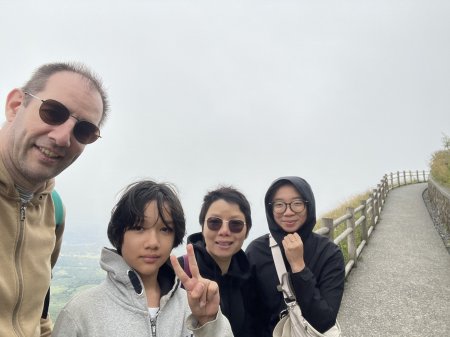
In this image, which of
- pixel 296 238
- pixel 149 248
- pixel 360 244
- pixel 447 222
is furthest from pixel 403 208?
pixel 149 248

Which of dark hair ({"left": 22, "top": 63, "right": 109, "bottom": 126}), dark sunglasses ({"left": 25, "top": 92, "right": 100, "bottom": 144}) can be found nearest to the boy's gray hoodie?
dark sunglasses ({"left": 25, "top": 92, "right": 100, "bottom": 144})

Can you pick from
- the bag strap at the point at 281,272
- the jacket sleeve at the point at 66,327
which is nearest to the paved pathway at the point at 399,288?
the bag strap at the point at 281,272

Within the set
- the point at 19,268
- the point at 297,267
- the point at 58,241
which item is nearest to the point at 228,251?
the point at 297,267

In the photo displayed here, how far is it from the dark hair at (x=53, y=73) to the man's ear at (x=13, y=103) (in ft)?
0.12

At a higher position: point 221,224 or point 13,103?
point 13,103

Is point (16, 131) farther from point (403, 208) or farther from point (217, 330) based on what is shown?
point (403, 208)

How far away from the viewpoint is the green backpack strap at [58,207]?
166cm

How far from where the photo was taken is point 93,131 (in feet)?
5.04

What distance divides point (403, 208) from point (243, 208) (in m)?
13.5

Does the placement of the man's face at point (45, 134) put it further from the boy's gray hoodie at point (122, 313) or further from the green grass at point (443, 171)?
the green grass at point (443, 171)

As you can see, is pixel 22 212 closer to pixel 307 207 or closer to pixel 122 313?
pixel 122 313

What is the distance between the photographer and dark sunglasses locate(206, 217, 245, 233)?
2.00 meters

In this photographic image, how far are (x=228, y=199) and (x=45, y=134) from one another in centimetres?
110

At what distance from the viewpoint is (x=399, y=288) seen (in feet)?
17.3
